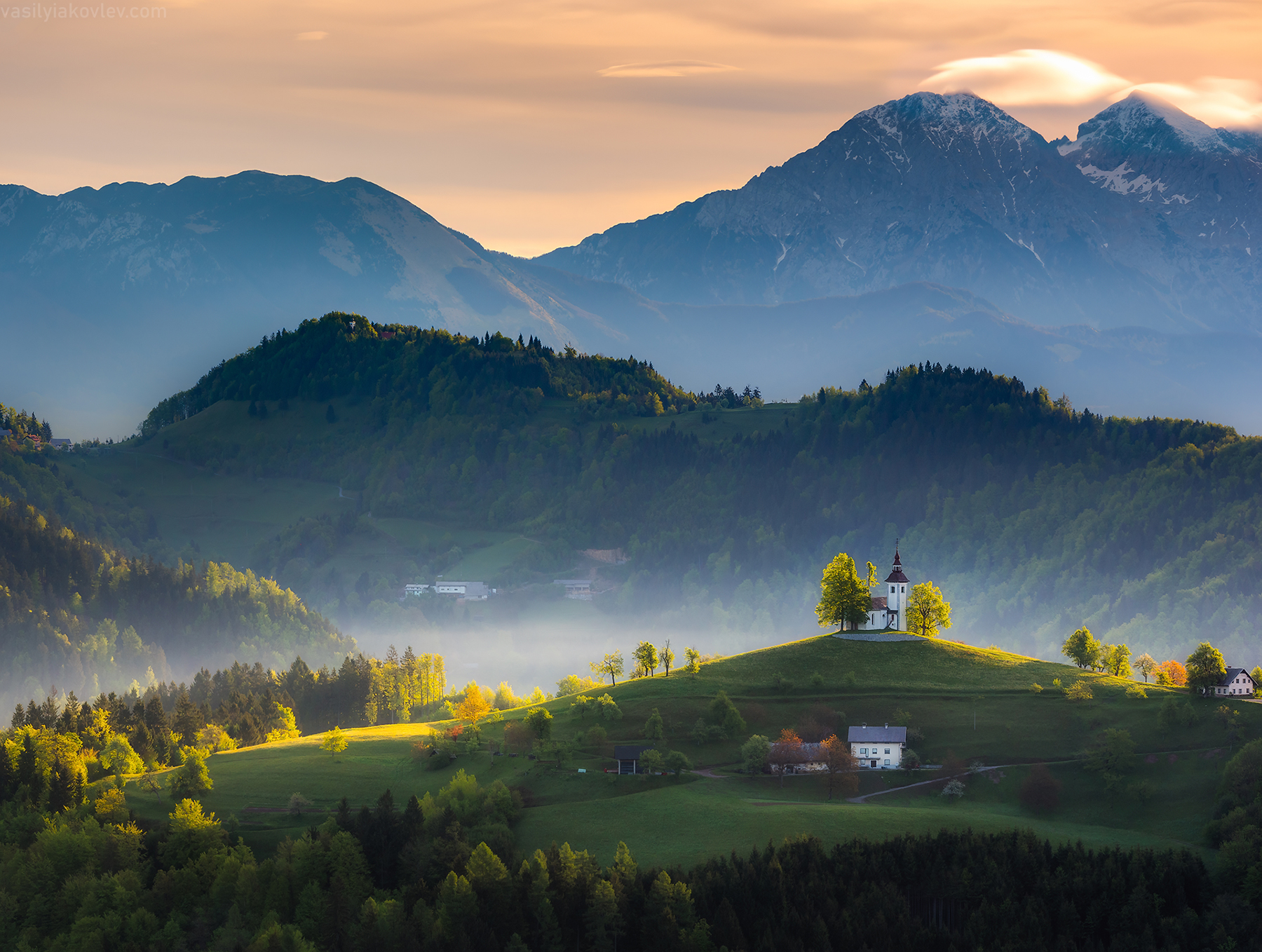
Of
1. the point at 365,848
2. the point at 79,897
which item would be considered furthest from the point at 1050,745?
the point at 79,897

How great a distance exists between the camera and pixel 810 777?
158 meters

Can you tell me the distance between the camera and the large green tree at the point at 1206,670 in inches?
6594

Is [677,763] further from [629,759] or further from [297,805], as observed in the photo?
[297,805]

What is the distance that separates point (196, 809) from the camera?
152m

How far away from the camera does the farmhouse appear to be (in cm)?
16112

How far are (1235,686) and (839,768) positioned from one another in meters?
50.0

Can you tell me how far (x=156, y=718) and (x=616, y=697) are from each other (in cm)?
6330

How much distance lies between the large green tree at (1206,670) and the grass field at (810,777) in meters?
3.65

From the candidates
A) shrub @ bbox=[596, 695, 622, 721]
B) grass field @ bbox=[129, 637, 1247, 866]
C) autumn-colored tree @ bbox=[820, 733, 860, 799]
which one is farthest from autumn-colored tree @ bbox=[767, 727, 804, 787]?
shrub @ bbox=[596, 695, 622, 721]

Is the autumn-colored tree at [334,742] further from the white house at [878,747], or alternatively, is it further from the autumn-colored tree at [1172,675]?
the autumn-colored tree at [1172,675]

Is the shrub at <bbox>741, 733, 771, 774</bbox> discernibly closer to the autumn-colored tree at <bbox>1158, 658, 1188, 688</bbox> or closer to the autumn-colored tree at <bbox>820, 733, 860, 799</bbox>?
the autumn-colored tree at <bbox>820, 733, 860, 799</bbox>

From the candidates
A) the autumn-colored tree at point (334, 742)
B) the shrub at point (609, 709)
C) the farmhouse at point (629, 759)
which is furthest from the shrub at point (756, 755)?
the autumn-colored tree at point (334, 742)

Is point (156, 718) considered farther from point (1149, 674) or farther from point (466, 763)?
point (1149, 674)

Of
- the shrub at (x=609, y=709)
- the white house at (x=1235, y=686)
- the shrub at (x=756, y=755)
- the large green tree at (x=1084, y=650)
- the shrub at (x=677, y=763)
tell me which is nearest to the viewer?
the shrub at (x=677, y=763)
